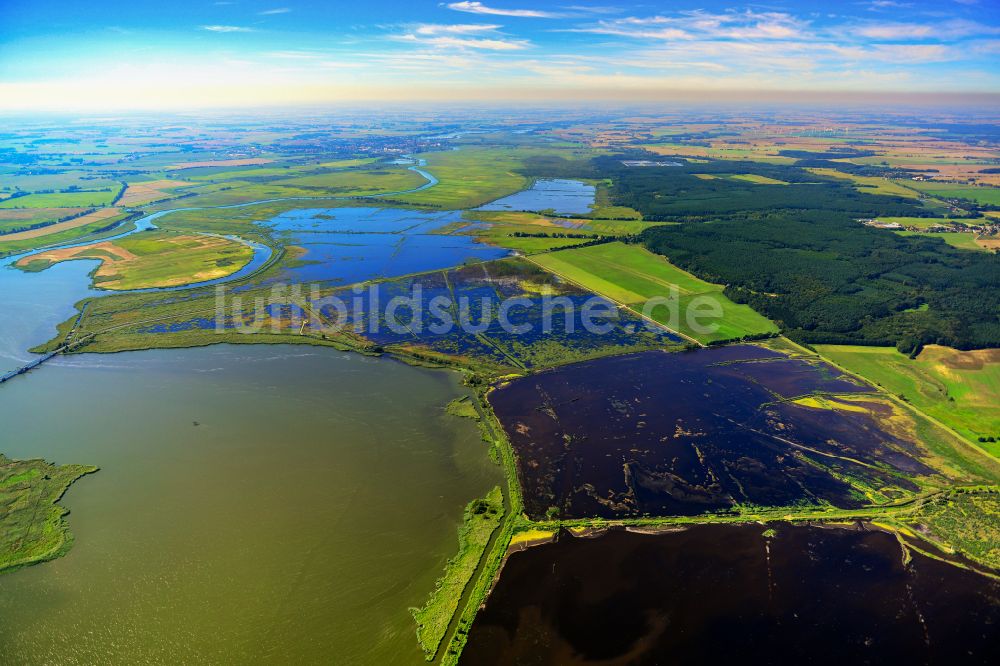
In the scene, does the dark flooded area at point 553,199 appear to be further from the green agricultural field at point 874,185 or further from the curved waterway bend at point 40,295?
the green agricultural field at point 874,185

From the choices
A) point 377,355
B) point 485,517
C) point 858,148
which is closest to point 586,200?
point 377,355

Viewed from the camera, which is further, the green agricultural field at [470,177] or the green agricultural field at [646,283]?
the green agricultural field at [470,177]

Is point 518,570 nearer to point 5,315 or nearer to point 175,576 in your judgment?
point 175,576

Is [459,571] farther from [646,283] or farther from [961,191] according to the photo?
[961,191]

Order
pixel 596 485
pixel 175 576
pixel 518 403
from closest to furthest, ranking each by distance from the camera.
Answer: pixel 175 576 → pixel 596 485 → pixel 518 403

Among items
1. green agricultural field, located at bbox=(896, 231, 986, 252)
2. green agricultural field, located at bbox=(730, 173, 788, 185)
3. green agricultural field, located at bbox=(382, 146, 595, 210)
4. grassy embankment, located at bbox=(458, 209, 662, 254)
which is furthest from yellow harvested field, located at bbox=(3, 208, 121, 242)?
green agricultural field, located at bbox=(730, 173, 788, 185)

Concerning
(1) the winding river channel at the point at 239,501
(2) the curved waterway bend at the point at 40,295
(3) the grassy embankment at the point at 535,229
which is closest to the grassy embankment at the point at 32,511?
(1) the winding river channel at the point at 239,501

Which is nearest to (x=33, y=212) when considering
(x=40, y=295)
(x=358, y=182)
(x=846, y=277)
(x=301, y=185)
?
(x=301, y=185)
